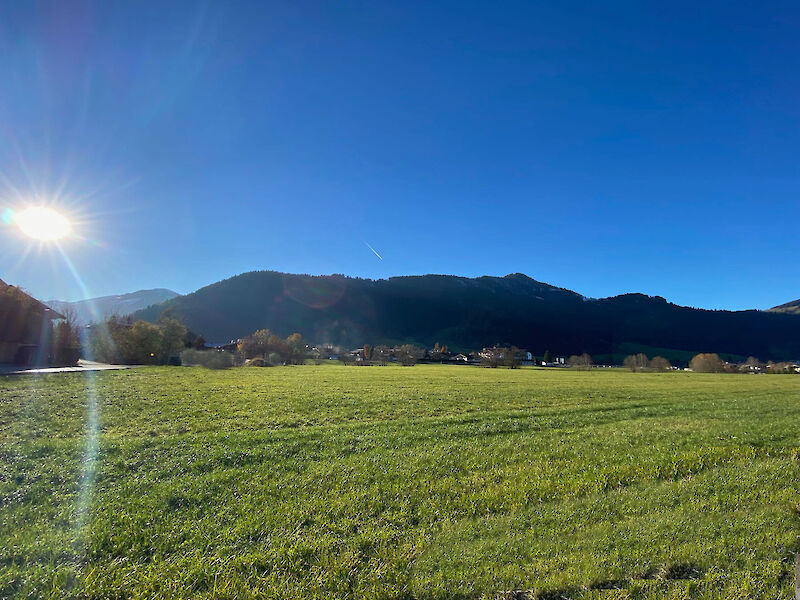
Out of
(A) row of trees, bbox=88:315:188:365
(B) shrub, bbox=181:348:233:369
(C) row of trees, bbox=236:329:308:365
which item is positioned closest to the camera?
(A) row of trees, bbox=88:315:188:365

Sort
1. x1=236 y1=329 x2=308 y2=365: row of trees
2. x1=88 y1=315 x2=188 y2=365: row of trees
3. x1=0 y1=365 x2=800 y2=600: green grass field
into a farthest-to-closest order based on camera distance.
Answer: x1=236 y1=329 x2=308 y2=365: row of trees, x1=88 y1=315 x2=188 y2=365: row of trees, x1=0 y1=365 x2=800 y2=600: green grass field

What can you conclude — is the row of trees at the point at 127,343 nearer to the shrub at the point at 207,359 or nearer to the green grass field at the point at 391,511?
the shrub at the point at 207,359

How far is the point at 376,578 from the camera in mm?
5246

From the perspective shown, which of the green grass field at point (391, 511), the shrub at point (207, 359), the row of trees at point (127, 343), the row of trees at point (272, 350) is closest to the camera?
the green grass field at point (391, 511)

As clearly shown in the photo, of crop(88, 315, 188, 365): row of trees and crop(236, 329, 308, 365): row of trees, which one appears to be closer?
crop(88, 315, 188, 365): row of trees

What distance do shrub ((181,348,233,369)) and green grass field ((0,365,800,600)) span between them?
6633 centimetres

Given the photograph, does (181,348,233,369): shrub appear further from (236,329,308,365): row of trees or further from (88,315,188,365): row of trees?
(236,329,308,365): row of trees

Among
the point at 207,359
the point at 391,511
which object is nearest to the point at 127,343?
the point at 207,359

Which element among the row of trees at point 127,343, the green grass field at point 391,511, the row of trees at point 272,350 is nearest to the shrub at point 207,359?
the row of trees at point 127,343

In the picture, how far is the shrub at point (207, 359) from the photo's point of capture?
3073 inches

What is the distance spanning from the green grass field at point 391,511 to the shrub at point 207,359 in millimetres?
66333

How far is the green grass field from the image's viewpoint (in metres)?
5.21

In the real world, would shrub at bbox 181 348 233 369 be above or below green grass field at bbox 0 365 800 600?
below

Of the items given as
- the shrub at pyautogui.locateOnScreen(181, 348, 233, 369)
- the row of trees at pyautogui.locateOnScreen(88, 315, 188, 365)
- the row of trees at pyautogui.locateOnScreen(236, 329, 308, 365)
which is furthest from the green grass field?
A: the row of trees at pyautogui.locateOnScreen(236, 329, 308, 365)
